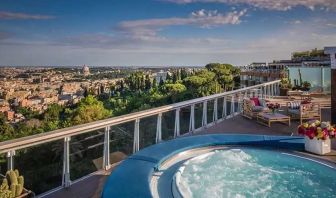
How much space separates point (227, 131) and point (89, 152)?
401cm

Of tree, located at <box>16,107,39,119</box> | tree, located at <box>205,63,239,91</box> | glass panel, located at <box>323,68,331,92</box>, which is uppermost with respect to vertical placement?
tree, located at <box>205,63,239,91</box>

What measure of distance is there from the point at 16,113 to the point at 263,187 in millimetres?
51979

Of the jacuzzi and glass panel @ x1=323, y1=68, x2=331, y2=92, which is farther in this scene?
glass panel @ x1=323, y1=68, x2=331, y2=92

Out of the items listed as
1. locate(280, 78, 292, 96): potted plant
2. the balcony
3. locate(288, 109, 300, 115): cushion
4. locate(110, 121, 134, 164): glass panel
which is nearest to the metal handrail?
the balcony

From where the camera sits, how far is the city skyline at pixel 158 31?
39906 mm

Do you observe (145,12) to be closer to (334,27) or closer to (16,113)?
(16,113)

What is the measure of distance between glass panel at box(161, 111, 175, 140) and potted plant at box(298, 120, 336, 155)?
9.93 feet

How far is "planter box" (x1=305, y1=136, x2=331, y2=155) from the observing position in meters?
5.48

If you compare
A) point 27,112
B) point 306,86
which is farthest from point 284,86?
point 27,112

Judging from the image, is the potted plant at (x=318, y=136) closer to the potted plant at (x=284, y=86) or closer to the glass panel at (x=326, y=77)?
the potted plant at (x=284, y=86)

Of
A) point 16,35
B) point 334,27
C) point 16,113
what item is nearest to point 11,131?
point 16,113

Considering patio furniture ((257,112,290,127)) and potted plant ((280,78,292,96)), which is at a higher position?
potted plant ((280,78,292,96))

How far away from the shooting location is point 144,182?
12.6 ft

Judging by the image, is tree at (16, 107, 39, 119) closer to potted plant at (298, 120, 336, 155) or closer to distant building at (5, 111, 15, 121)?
distant building at (5, 111, 15, 121)
